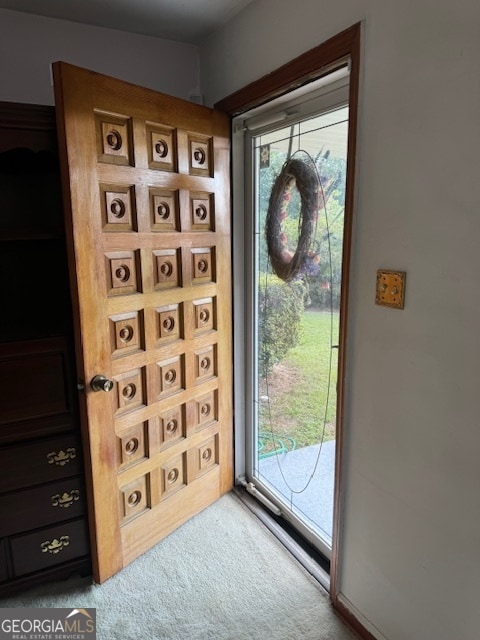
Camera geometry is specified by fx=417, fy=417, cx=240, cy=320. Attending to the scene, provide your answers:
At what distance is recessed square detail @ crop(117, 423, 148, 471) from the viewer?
171 cm

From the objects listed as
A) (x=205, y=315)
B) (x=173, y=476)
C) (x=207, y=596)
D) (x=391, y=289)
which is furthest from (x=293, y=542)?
(x=391, y=289)

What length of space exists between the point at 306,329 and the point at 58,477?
1.18 m

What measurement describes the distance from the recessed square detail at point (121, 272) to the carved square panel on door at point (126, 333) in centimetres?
10

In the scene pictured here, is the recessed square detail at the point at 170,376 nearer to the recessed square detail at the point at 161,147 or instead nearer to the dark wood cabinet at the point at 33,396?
the dark wood cabinet at the point at 33,396

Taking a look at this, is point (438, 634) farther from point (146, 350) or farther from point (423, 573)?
point (146, 350)

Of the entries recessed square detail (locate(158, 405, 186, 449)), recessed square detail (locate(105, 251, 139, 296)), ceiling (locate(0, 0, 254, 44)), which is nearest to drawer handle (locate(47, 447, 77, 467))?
recessed square detail (locate(158, 405, 186, 449))

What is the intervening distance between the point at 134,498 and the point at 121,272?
970 mm

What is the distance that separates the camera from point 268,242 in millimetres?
1975

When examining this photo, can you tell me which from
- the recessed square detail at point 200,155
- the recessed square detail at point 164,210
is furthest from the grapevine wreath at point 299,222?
the recessed square detail at point 164,210

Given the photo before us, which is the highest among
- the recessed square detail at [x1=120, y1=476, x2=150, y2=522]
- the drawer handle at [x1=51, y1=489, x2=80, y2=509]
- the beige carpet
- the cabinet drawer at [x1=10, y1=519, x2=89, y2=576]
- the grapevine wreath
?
the grapevine wreath

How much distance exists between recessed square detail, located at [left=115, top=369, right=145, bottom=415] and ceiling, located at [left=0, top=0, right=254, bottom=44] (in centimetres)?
147

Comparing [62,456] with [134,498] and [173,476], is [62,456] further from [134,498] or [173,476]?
[173,476]

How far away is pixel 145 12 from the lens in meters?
1.72

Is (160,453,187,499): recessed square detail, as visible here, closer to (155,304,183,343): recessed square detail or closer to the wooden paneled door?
the wooden paneled door
